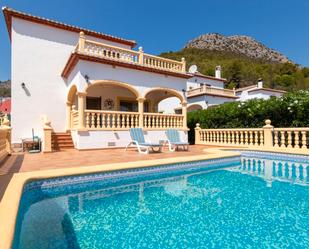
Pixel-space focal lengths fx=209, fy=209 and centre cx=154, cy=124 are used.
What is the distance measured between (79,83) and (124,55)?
3.49 meters

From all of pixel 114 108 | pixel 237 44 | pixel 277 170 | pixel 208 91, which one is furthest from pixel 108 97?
pixel 237 44

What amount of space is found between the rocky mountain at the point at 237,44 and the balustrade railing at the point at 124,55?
71791 mm

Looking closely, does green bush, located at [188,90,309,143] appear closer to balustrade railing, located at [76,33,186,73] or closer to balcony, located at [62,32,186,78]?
balcony, located at [62,32,186,78]

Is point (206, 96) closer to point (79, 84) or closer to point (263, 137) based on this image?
point (263, 137)

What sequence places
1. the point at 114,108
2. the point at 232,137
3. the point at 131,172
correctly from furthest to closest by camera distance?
the point at 114,108, the point at 232,137, the point at 131,172

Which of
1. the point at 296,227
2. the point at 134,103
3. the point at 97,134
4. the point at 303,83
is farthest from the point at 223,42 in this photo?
the point at 296,227

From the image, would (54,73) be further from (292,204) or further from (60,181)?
(292,204)

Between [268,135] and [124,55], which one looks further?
[124,55]

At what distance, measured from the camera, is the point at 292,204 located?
174 inches

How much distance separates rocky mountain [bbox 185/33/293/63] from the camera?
81869 millimetres

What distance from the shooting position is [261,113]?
12.0 metres

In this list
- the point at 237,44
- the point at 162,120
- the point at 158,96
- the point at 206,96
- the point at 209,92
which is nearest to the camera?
the point at 162,120

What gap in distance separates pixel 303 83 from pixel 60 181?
53084 millimetres

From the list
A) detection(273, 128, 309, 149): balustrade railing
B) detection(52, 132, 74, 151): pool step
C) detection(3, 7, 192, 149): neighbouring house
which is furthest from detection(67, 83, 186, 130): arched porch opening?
detection(273, 128, 309, 149): balustrade railing
